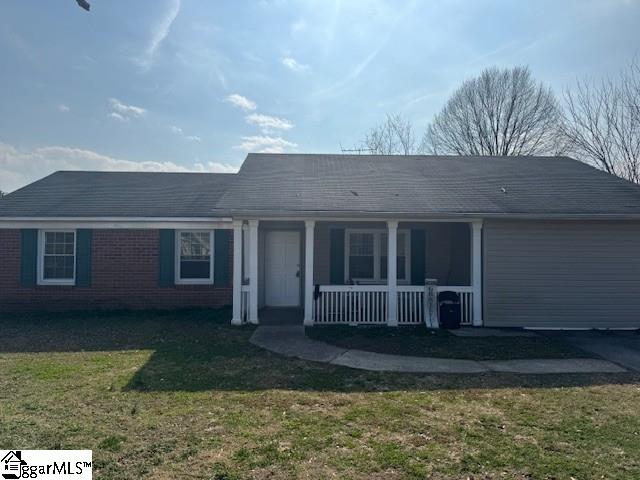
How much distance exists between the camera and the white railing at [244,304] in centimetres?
995

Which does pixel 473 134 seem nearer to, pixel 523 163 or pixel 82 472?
pixel 523 163

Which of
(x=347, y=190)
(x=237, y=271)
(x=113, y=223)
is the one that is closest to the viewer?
(x=237, y=271)

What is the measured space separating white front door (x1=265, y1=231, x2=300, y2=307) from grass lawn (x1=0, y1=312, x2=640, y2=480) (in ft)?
16.4

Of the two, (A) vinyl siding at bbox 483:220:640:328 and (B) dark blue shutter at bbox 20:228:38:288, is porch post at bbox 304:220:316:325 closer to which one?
(A) vinyl siding at bbox 483:220:640:328

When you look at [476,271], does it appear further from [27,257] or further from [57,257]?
[27,257]

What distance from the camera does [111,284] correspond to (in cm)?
1210

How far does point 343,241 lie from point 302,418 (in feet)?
25.1

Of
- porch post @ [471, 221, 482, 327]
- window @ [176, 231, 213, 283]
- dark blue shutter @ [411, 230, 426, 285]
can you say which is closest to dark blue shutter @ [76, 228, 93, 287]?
window @ [176, 231, 213, 283]

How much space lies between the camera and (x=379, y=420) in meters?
4.79

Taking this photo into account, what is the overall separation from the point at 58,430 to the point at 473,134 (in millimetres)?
30059

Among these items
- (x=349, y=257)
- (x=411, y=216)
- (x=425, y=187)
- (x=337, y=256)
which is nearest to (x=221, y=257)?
(x=337, y=256)

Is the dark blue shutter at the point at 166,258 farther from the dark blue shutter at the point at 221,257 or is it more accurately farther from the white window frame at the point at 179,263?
the dark blue shutter at the point at 221,257

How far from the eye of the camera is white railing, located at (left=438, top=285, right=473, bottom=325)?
33.0ft

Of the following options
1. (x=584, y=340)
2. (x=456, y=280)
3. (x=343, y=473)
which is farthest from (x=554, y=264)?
(x=343, y=473)
